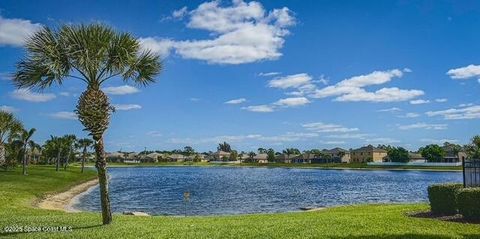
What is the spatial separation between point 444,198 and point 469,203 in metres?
2.02

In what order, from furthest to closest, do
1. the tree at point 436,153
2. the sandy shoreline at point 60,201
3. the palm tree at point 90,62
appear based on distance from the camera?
the tree at point 436,153 → the sandy shoreline at point 60,201 → the palm tree at point 90,62

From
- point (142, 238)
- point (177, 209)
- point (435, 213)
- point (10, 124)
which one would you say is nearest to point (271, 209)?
point (177, 209)

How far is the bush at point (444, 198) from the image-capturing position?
73.9 ft

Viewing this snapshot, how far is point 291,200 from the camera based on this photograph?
188 ft

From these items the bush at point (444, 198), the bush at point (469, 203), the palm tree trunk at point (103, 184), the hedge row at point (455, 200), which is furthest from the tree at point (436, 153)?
the palm tree trunk at point (103, 184)

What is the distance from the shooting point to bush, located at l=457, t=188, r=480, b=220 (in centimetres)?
2058

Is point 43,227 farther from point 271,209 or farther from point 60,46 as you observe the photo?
point 271,209

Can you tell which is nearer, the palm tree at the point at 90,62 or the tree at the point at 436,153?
the palm tree at the point at 90,62

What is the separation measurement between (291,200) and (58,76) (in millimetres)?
40943

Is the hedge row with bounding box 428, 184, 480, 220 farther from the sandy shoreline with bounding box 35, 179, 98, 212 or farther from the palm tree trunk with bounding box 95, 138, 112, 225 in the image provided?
the sandy shoreline with bounding box 35, 179, 98, 212

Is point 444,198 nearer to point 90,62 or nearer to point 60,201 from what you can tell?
point 90,62

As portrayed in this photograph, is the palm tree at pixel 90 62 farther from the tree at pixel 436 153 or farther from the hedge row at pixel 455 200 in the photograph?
the tree at pixel 436 153

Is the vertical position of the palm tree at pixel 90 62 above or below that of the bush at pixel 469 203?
above

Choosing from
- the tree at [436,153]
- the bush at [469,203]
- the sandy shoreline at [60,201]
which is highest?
the tree at [436,153]
